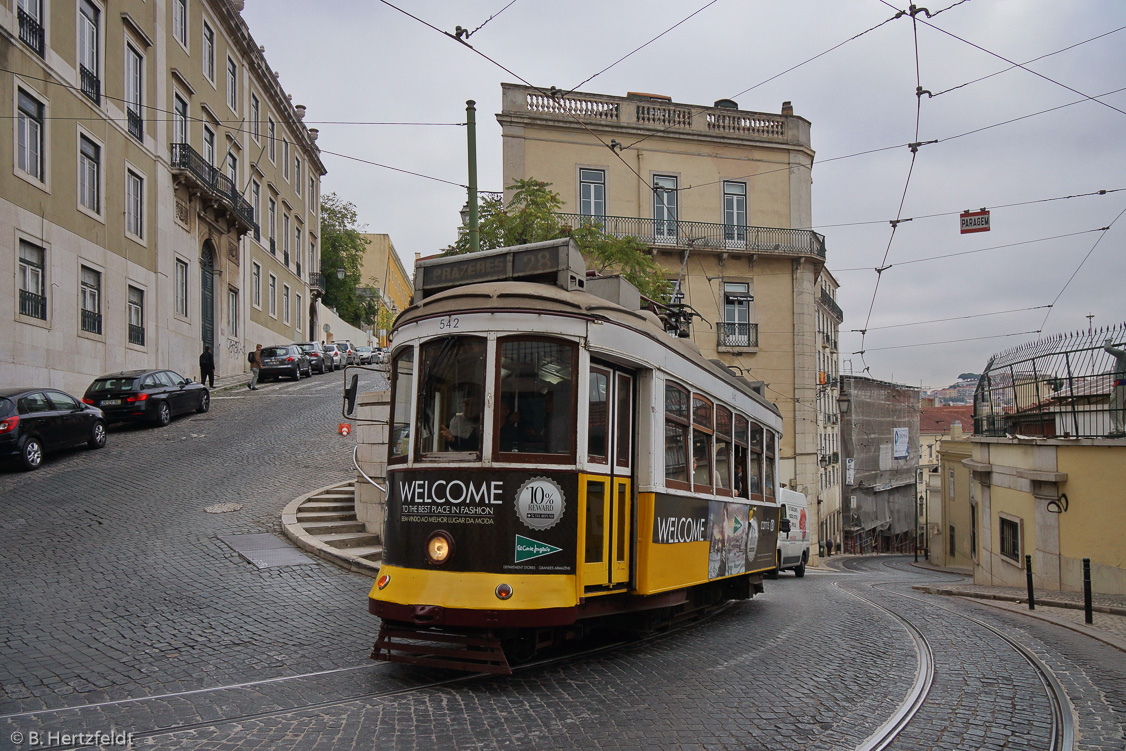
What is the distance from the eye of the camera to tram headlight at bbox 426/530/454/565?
253 inches

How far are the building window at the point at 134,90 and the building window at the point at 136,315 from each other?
17.1 feet

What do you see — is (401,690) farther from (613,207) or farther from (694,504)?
(613,207)

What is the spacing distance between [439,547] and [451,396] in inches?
45.7

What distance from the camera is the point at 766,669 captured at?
7.45 m

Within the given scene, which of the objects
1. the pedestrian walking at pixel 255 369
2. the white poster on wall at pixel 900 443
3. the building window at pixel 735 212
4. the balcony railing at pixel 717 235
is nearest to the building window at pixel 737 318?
the balcony railing at pixel 717 235

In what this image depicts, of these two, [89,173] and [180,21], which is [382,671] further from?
[180,21]

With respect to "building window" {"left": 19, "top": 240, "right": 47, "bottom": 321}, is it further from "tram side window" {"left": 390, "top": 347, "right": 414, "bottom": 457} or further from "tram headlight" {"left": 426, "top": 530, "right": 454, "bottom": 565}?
"tram headlight" {"left": 426, "top": 530, "right": 454, "bottom": 565}

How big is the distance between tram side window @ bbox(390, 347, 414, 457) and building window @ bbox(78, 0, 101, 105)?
23.3 metres

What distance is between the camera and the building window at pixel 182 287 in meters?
32.4

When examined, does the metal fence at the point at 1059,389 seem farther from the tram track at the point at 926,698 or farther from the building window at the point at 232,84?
the building window at the point at 232,84

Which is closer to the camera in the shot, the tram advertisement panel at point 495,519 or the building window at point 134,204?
the tram advertisement panel at point 495,519

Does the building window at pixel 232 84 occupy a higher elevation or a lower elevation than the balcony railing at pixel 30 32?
higher

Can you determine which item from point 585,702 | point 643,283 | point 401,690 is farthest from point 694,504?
point 643,283

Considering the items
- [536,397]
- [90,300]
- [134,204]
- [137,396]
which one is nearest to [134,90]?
[134,204]
